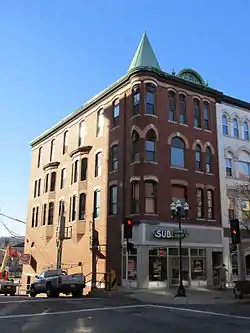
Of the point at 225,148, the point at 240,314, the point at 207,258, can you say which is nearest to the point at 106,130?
the point at 225,148

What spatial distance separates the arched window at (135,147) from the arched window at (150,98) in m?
2.20

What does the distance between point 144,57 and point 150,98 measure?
149 inches

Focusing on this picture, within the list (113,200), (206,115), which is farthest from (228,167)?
(113,200)

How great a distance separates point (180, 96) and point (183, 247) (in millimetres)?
12491

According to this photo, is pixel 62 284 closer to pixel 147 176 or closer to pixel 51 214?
pixel 147 176

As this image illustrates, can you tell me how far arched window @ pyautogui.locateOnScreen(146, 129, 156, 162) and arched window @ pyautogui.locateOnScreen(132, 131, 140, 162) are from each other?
0.70m

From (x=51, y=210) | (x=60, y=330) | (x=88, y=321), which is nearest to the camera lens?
(x=60, y=330)

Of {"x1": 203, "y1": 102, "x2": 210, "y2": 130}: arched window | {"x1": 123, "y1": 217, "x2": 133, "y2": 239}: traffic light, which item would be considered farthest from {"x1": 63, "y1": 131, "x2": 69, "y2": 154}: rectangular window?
{"x1": 123, "y1": 217, "x2": 133, "y2": 239}: traffic light

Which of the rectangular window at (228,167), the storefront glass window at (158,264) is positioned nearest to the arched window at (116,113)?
the rectangular window at (228,167)

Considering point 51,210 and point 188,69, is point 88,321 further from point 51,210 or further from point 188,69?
point 51,210

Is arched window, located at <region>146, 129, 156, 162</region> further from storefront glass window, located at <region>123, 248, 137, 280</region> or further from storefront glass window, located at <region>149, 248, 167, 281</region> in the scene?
storefront glass window, located at <region>123, 248, 137, 280</region>

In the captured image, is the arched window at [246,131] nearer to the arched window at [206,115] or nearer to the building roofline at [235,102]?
the building roofline at [235,102]

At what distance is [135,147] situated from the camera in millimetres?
31172

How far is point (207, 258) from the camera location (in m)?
31.2
